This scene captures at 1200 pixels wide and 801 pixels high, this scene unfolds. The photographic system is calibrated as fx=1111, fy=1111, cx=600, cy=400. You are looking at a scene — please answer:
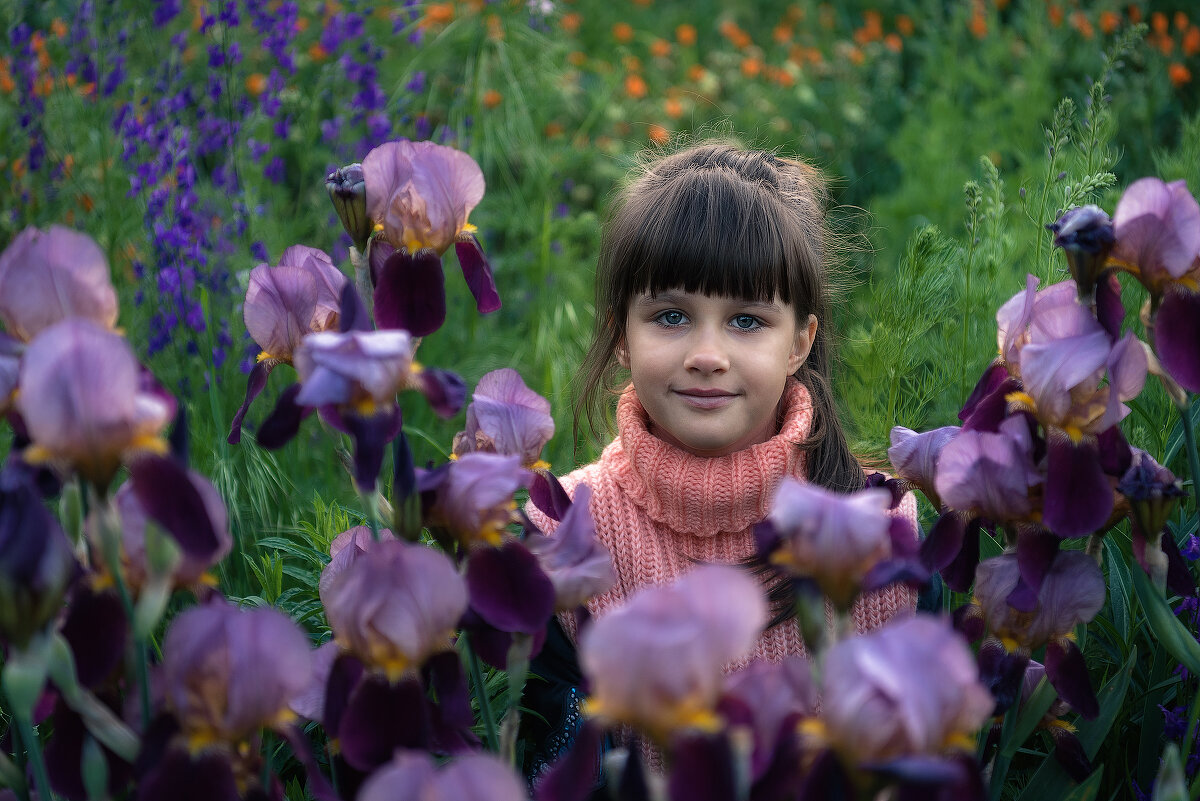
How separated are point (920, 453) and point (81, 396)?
3.40ft

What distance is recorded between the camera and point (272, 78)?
2887 mm

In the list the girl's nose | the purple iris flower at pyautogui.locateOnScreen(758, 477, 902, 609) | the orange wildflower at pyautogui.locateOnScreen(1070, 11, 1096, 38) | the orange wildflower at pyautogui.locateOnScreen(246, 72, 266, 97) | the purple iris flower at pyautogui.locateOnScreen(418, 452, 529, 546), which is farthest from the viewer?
the orange wildflower at pyautogui.locateOnScreen(1070, 11, 1096, 38)

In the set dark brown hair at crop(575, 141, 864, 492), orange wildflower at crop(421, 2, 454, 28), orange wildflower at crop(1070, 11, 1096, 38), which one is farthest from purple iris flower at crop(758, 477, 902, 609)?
orange wildflower at crop(1070, 11, 1096, 38)

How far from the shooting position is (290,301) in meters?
1.40

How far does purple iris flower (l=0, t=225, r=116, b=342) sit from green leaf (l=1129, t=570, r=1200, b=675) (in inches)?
45.9

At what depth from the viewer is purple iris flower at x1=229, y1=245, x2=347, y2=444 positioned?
138 centimetres

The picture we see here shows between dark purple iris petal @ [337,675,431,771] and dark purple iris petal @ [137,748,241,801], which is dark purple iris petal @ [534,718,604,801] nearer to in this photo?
dark purple iris petal @ [337,675,431,771]

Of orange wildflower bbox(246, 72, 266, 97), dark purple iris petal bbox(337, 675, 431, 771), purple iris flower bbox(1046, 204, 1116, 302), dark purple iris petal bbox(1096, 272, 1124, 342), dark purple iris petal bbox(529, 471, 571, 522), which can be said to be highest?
purple iris flower bbox(1046, 204, 1116, 302)

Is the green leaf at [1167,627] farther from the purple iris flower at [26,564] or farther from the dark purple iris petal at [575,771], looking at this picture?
the purple iris flower at [26,564]

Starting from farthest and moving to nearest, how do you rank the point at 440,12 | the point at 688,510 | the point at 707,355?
the point at 440,12
the point at 688,510
the point at 707,355

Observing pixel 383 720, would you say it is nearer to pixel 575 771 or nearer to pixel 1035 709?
pixel 575 771

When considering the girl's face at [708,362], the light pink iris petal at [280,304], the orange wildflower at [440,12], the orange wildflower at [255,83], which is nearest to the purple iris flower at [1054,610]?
the girl's face at [708,362]

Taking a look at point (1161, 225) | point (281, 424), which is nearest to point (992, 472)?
point (1161, 225)

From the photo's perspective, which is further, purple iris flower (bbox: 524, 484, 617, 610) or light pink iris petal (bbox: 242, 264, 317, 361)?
light pink iris petal (bbox: 242, 264, 317, 361)
